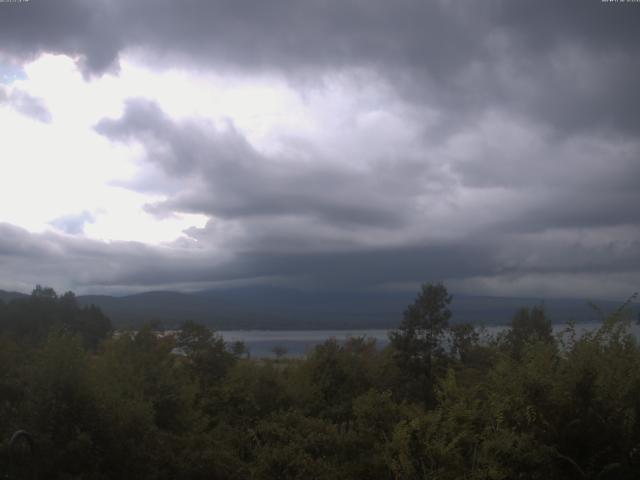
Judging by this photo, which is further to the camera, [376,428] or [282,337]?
[282,337]

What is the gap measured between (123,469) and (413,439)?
509 cm

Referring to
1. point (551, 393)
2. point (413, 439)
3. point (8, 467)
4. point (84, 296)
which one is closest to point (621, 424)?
point (551, 393)

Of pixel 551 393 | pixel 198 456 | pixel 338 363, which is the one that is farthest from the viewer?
pixel 338 363

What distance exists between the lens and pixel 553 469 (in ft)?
31.3

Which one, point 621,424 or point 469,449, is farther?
point 469,449

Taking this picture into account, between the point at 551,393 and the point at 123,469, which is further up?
the point at 551,393

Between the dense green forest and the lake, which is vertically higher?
the dense green forest

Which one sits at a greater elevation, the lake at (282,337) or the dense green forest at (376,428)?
the dense green forest at (376,428)

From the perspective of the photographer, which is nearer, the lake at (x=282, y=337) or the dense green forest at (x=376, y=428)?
the dense green forest at (x=376, y=428)

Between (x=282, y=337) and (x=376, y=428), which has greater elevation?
(x=376, y=428)

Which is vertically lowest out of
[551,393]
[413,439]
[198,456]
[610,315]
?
[198,456]

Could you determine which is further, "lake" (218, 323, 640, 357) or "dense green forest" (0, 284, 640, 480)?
"lake" (218, 323, 640, 357)

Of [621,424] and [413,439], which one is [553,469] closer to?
[621,424]

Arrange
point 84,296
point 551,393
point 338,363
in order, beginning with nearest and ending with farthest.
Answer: point 551,393
point 338,363
point 84,296
